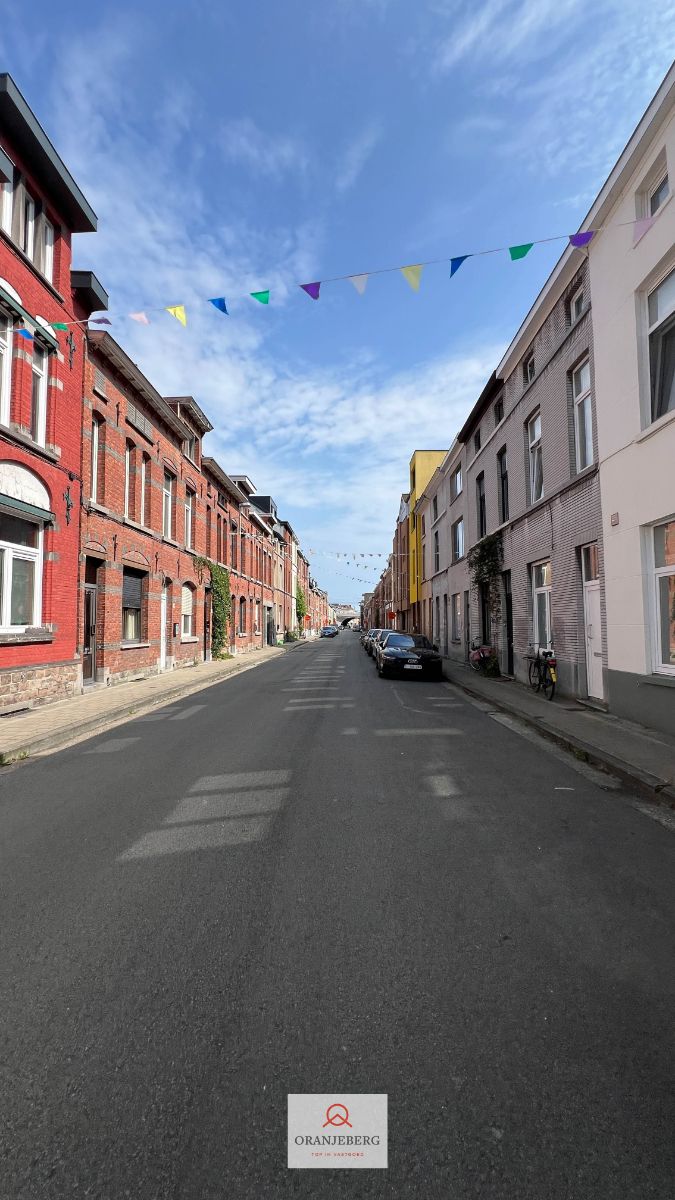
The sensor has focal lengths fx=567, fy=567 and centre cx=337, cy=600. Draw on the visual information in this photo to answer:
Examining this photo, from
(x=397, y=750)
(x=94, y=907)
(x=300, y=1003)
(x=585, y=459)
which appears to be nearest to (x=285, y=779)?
(x=397, y=750)

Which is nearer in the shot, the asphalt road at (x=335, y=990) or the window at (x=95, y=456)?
the asphalt road at (x=335, y=990)

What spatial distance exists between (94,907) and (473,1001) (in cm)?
208

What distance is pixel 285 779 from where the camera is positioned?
220 inches

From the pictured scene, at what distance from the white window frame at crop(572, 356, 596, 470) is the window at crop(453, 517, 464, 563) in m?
10.7

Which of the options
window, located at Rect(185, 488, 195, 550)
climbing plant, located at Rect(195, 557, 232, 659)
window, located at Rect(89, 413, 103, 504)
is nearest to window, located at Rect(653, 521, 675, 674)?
window, located at Rect(89, 413, 103, 504)

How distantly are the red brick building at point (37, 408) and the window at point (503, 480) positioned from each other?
11244 millimetres

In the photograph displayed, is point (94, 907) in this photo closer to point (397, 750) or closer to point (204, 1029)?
point (204, 1029)

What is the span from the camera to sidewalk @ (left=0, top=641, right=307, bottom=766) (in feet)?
25.2

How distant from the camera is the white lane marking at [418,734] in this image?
782cm

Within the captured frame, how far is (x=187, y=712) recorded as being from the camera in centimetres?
1045

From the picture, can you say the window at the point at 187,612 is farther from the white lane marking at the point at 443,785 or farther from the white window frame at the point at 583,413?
the white lane marking at the point at 443,785

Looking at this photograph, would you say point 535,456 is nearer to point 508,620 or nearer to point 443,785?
point 508,620

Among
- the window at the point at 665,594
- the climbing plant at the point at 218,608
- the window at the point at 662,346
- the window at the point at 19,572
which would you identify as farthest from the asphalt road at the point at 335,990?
the climbing plant at the point at 218,608

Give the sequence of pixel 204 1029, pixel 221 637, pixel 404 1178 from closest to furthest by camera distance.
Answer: pixel 404 1178
pixel 204 1029
pixel 221 637
